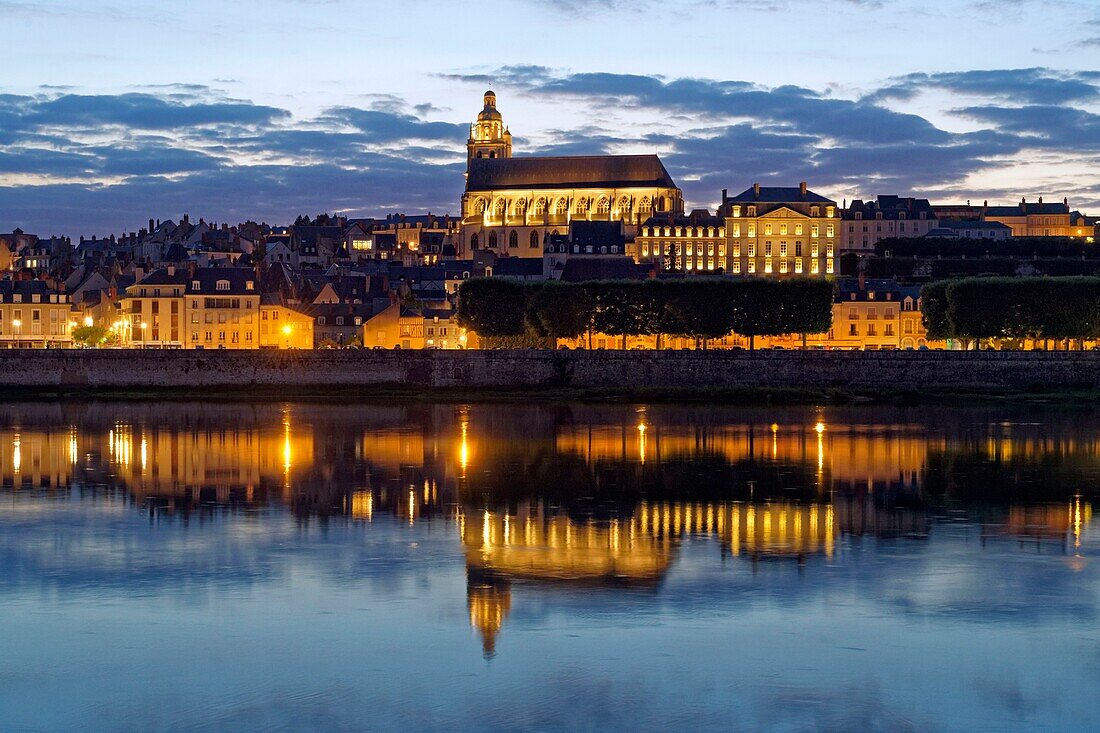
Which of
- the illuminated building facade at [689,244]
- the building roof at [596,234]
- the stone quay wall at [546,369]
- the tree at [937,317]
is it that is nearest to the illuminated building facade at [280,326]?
the stone quay wall at [546,369]

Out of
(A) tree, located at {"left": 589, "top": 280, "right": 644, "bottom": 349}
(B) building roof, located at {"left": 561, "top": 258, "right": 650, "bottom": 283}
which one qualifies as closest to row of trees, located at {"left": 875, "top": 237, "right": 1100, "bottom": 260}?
(B) building roof, located at {"left": 561, "top": 258, "right": 650, "bottom": 283}

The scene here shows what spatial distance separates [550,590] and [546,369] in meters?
32.5

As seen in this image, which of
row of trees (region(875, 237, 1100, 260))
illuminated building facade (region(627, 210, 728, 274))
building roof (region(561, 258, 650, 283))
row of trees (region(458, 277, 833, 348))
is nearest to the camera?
row of trees (region(458, 277, 833, 348))

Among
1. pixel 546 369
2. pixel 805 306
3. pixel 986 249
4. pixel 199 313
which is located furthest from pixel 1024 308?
pixel 986 249

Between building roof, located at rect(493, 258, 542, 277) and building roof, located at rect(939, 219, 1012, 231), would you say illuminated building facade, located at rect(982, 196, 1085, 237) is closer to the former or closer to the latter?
building roof, located at rect(939, 219, 1012, 231)

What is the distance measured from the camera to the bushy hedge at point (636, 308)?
51.1m

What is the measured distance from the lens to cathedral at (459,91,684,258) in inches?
4213

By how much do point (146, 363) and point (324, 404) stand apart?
7867 millimetres

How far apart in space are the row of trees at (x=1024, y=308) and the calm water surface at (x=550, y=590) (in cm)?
2277

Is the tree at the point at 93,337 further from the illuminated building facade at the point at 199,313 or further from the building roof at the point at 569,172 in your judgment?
the building roof at the point at 569,172

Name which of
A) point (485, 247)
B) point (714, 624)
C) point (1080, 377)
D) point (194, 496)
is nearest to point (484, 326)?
point (1080, 377)

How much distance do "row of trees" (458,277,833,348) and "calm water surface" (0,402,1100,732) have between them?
2385 cm

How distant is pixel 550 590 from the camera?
1421cm

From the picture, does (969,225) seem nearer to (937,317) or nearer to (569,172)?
(569,172)
